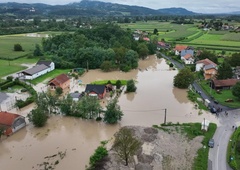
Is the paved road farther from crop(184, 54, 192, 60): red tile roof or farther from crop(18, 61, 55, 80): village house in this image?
crop(18, 61, 55, 80): village house

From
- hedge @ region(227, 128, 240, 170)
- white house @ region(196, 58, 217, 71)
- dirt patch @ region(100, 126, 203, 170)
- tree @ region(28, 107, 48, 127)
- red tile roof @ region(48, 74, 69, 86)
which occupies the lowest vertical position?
dirt patch @ region(100, 126, 203, 170)

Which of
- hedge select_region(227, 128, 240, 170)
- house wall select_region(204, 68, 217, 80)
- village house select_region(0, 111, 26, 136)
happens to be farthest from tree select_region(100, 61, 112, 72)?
hedge select_region(227, 128, 240, 170)

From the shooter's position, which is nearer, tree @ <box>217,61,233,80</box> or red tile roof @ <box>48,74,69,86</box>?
red tile roof @ <box>48,74,69,86</box>

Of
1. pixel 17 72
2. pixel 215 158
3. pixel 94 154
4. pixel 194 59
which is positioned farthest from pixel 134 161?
pixel 194 59

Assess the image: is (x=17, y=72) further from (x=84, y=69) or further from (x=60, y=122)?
(x=60, y=122)

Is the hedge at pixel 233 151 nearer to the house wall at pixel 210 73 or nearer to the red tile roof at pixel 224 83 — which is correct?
the red tile roof at pixel 224 83

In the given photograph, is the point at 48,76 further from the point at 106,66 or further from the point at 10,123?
the point at 10,123
